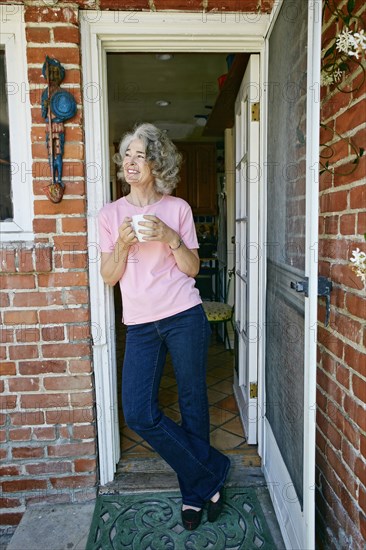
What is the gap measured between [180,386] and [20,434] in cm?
83

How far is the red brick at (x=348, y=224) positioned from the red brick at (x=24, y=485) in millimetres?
1785

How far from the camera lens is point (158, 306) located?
72.6 inches

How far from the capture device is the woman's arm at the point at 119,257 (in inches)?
66.1

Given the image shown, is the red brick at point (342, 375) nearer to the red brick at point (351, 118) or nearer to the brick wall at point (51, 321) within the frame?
the red brick at point (351, 118)

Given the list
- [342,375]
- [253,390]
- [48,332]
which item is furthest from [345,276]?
[48,332]

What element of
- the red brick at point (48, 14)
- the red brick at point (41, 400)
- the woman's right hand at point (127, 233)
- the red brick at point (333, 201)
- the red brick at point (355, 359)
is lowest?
the red brick at point (41, 400)

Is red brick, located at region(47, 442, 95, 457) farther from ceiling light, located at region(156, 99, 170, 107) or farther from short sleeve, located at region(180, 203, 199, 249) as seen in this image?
ceiling light, located at region(156, 99, 170, 107)

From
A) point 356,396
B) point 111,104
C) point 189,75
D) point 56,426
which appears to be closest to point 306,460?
point 356,396

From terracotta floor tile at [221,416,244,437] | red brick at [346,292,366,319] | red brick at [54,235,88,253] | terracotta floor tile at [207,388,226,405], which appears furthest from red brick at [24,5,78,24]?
terracotta floor tile at [207,388,226,405]

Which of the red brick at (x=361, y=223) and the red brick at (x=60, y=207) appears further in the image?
the red brick at (x=60, y=207)

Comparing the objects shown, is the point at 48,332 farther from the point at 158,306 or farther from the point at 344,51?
the point at 344,51

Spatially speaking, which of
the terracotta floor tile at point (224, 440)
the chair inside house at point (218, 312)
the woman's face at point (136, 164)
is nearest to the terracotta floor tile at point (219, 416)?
the terracotta floor tile at point (224, 440)

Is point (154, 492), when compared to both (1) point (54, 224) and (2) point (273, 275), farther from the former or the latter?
(1) point (54, 224)

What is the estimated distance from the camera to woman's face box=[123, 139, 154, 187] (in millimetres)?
1857
